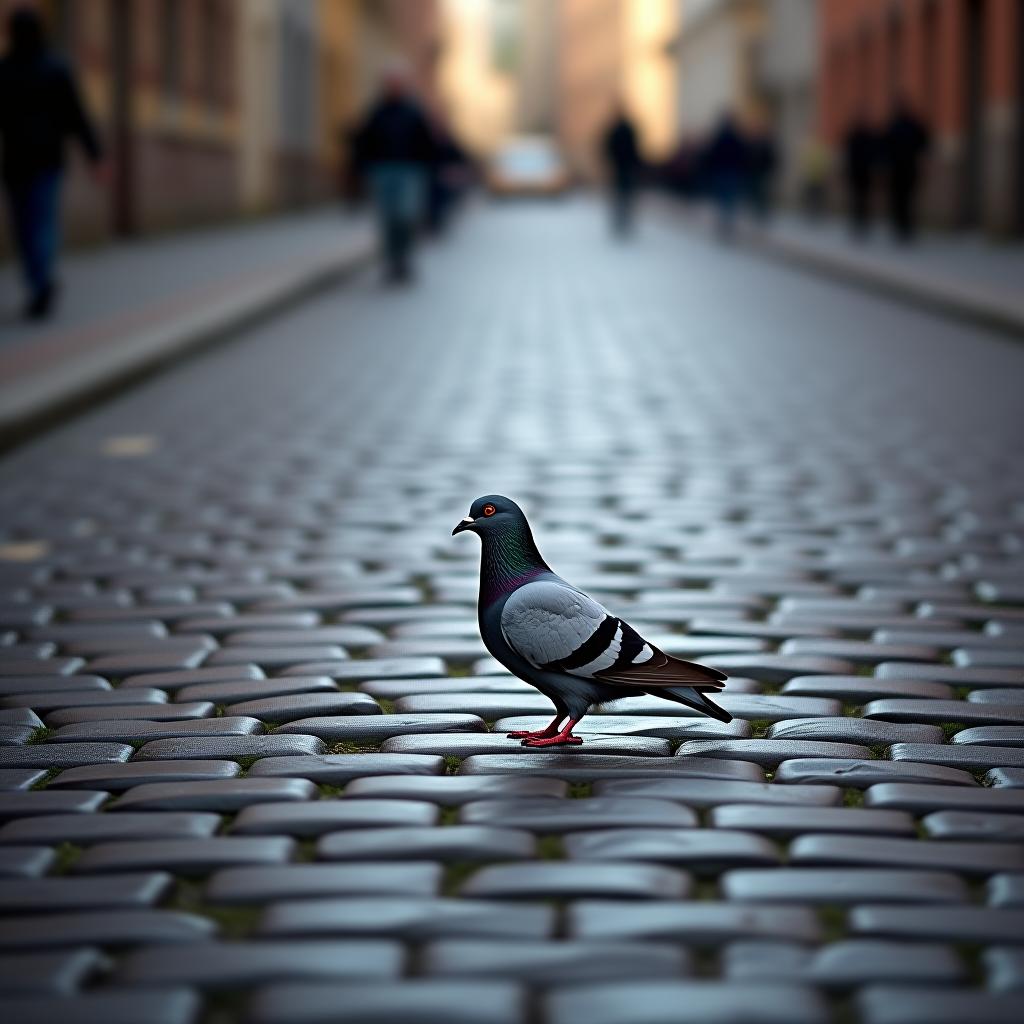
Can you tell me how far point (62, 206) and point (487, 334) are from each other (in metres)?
8.53

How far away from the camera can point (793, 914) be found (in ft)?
9.74

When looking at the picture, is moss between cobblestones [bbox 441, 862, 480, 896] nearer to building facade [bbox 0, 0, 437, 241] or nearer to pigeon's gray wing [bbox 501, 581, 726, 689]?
pigeon's gray wing [bbox 501, 581, 726, 689]

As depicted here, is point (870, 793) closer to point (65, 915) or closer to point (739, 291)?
point (65, 915)

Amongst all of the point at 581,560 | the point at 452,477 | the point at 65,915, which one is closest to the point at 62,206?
the point at 452,477

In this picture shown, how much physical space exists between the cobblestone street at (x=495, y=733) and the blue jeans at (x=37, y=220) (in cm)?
389

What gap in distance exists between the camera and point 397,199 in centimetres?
2038

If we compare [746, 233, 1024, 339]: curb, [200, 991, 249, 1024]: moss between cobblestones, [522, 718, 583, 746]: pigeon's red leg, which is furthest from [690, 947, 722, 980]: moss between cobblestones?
[746, 233, 1024, 339]: curb

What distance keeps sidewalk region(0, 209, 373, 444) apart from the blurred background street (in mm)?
87

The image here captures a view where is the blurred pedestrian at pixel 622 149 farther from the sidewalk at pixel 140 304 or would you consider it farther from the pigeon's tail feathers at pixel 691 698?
the pigeon's tail feathers at pixel 691 698

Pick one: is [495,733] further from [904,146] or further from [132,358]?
[904,146]

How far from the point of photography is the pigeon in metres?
3.59

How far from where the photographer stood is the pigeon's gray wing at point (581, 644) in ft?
11.7

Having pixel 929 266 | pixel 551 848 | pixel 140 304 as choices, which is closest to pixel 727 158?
pixel 929 266

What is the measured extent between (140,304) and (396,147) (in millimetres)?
4703
